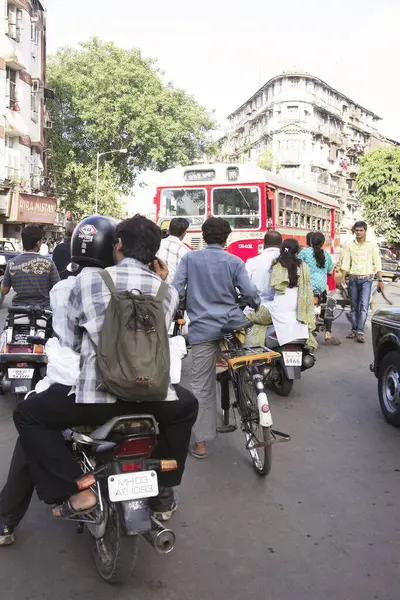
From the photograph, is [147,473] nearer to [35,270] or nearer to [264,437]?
[264,437]

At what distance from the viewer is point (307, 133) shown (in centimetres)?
6838

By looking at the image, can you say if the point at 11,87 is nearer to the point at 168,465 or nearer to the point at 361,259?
the point at 361,259

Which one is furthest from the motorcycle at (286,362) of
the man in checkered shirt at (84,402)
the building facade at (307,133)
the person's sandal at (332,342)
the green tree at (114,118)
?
the building facade at (307,133)

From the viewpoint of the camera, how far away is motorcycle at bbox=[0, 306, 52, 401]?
18.6 feet

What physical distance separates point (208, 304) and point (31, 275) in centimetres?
213

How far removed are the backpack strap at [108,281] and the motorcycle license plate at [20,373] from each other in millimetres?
3220

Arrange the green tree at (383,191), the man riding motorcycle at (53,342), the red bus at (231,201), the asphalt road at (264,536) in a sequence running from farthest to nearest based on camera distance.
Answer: the green tree at (383,191) → the red bus at (231,201) → the man riding motorcycle at (53,342) → the asphalt road at (264,536)

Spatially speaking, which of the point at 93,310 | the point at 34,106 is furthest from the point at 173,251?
the point at 34,106

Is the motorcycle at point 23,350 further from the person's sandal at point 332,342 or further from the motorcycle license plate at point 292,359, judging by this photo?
the person's sandal at point 332,342

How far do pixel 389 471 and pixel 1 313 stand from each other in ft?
32.1

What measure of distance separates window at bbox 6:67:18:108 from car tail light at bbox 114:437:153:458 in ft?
95.7

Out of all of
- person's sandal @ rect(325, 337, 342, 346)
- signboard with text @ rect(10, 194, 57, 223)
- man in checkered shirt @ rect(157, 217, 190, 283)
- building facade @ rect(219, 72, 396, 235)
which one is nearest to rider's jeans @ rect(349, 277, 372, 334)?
person's sandal @ rect(325, 337, 342, 346)

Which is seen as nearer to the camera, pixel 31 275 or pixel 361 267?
pixel 31 275

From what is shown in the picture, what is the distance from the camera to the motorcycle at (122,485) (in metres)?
2.63
